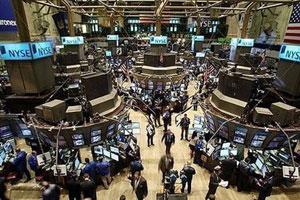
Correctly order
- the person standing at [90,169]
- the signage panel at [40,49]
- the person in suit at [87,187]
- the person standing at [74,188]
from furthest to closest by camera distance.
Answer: the signage panel at [40,49] → the person standing at [90,169] → the person standing at [74,188] → the person in suit at [87,187]

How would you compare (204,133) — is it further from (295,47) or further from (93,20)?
(93,20)

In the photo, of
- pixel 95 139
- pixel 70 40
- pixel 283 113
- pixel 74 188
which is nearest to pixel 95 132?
pixel 95 139

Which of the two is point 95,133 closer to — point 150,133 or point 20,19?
point 150,133

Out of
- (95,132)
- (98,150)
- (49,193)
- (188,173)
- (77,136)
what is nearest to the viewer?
(49,193)

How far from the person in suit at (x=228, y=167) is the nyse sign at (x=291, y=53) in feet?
16.6

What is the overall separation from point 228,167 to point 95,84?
23.5 feet

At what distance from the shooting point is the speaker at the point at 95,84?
1050 cm

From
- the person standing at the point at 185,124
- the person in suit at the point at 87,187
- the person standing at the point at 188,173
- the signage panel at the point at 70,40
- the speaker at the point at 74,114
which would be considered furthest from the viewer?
the signage panel at the point at 70,40

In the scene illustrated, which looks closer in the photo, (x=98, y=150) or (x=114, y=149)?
(x=114, y=149)

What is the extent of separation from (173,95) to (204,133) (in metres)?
6.51

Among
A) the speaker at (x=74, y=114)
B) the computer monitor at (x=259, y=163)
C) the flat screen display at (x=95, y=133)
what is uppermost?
the speaker at (x=74, y=114)

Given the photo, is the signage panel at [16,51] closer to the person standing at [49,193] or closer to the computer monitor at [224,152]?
the person standing at [49,193]

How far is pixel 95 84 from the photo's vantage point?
10820 mm

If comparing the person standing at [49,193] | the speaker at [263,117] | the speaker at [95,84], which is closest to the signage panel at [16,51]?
the speaker at [95,84]
